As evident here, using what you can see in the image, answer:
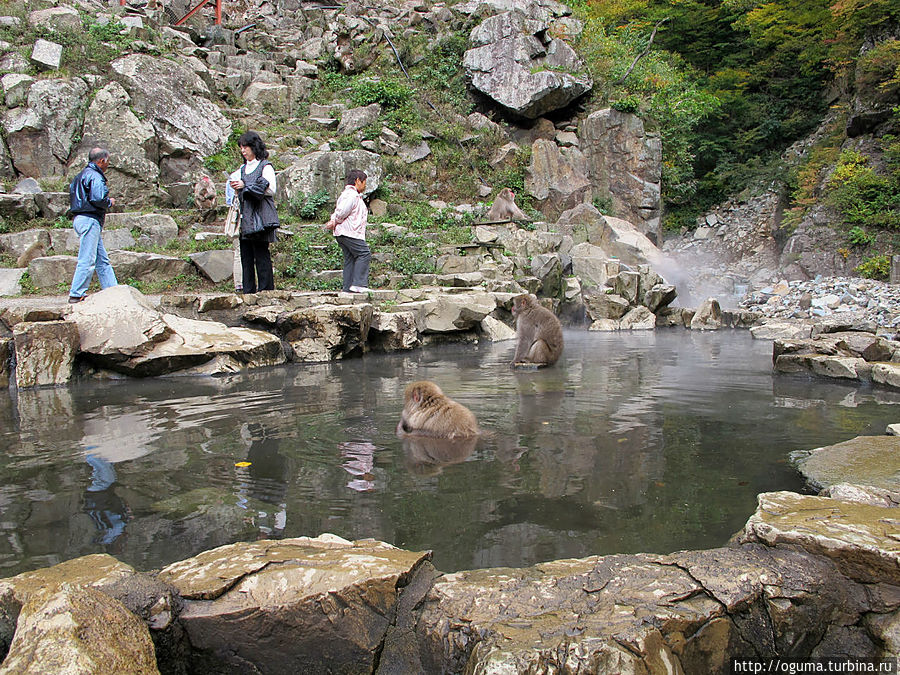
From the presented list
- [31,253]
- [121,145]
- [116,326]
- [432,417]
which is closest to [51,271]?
[31,253]

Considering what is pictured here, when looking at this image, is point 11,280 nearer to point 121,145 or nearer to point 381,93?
point 121,145

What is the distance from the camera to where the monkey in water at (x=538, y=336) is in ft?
25.2

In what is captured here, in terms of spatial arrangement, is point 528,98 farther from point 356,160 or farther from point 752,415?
point 752,415

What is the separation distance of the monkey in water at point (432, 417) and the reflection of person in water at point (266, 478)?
971 millimetres

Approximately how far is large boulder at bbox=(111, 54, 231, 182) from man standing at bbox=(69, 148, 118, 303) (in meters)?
7.46

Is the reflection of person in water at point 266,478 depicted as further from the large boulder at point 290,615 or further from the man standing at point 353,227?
the man standing at point 353,227

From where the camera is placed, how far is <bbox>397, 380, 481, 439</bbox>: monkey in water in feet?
14.2

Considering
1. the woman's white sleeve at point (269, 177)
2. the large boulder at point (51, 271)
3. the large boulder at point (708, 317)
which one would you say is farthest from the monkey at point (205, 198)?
the large boulder at point (708, 317)

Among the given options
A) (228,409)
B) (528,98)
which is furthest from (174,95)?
(228,409)

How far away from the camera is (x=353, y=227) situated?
370 inches

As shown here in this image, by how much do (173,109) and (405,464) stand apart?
14836 millimetres

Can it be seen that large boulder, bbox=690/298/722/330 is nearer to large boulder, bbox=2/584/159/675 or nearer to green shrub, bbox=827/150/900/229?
green shrub, bbox=827/150/900/229

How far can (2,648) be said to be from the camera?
1.80 meters

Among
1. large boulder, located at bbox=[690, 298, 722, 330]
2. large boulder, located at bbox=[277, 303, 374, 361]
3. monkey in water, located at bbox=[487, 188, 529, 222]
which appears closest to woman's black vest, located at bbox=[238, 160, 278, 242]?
large boulder, located at bbox=[277, 303, 374, 361]
